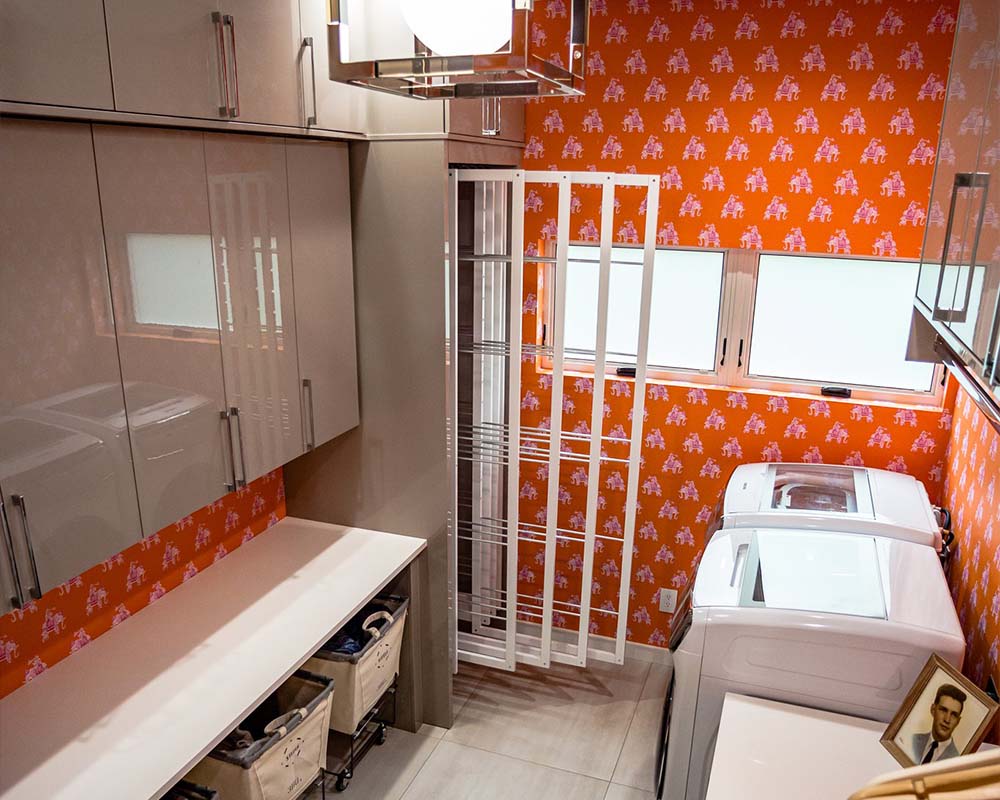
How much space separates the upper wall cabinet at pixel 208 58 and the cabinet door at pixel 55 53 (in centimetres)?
4

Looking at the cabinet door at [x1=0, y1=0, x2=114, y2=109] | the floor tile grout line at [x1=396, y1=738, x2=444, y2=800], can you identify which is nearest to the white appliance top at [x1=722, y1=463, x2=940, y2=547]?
the floor tile grout line at [x1=396, y1=738, x2=444, y2=800]

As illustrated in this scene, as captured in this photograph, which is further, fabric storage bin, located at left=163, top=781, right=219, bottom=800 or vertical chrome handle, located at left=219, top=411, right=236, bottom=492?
vertical chrome handle, located at left=219, top=411, right=236, bottom=492

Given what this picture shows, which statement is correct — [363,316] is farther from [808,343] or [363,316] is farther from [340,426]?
[808,343]

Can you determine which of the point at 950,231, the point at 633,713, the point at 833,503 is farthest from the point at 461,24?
the point at 633,713

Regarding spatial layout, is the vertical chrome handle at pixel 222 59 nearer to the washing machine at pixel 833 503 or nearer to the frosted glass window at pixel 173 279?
the frosted glass window at pixel 173 279

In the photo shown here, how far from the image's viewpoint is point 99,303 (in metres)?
1.68

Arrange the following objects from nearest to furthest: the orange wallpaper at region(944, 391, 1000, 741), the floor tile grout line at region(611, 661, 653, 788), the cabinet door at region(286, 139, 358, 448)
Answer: the orange wallpaper at region(944, 391, 1000, 741), the cabinet door at region(286, 139, 358, 448), the floor tile grout line at region(611, 661, 653, 788)

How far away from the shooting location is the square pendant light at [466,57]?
1262 mm

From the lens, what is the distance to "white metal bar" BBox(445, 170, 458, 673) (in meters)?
2.53

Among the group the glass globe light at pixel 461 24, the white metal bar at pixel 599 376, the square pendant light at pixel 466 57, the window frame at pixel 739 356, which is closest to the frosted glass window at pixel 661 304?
the window frame at pixel 739 356

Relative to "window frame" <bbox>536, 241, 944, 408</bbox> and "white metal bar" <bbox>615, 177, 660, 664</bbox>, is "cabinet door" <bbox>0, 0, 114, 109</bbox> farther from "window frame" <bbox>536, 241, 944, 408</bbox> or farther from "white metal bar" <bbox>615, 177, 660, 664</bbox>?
"window frame" <bbox>536, 241, 944, 408</bbox>

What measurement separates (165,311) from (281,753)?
117 cm

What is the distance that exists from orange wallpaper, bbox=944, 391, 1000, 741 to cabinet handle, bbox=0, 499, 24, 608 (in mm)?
A: 2115

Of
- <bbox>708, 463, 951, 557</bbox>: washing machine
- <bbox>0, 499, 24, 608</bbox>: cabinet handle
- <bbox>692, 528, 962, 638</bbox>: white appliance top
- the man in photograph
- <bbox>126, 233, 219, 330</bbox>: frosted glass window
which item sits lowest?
the man in photograph
